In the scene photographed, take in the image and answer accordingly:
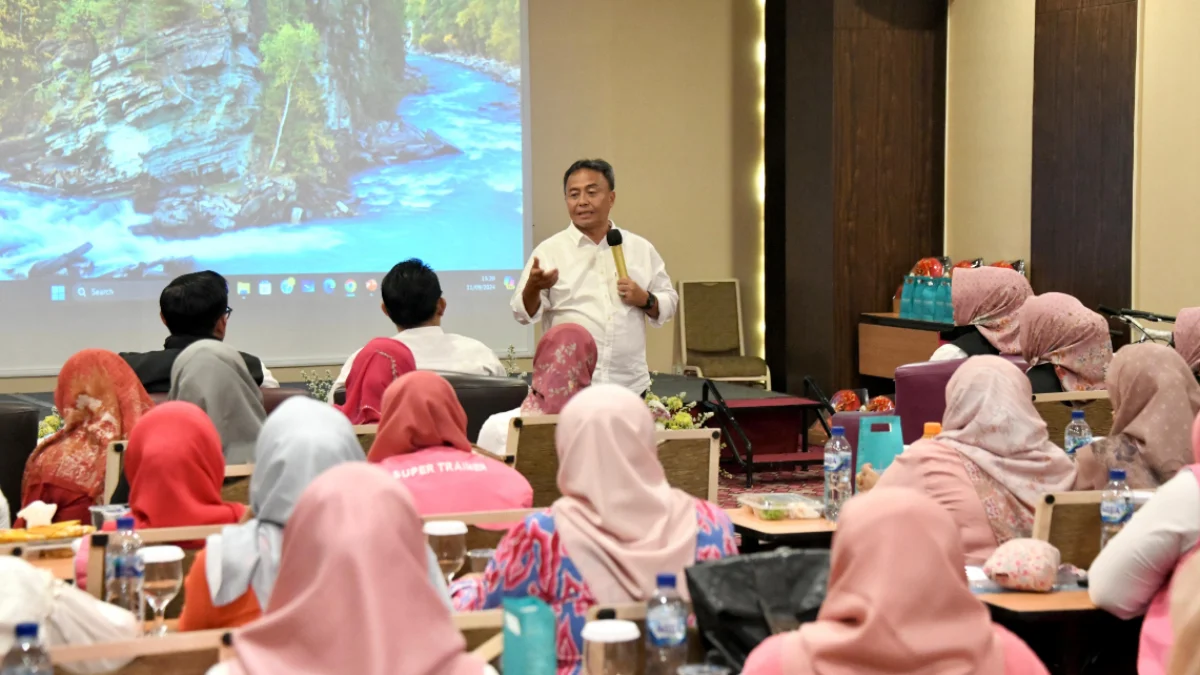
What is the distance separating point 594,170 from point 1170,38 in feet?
11.6

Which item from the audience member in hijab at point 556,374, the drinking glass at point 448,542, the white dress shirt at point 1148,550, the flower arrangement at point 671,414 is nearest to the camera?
the white dress shirt at point 1148,550

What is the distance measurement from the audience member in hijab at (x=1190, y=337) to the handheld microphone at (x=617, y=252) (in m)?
2.06

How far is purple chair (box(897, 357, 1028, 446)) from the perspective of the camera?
5762 mm

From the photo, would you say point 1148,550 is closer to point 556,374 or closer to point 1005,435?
point 1005,435

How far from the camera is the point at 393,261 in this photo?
8.91 meters

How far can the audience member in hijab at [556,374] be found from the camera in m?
4.61

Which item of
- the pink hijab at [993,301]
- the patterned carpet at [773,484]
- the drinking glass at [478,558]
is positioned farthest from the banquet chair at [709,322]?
the drinking glass at [478,558]

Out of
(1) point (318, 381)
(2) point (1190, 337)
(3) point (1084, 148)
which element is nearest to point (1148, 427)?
(2) point (1190, 337)

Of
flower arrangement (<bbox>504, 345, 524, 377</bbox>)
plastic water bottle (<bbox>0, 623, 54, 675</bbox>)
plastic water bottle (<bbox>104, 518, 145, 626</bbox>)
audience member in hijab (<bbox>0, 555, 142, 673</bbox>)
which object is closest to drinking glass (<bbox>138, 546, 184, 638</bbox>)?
plastic water bottle (<bbox>104, 518, 145, 626</bbox>)

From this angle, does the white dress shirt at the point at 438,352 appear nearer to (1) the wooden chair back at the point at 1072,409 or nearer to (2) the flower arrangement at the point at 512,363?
(1) the wooden chair back at the point at 1072,409

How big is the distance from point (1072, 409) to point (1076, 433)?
340 millimetres

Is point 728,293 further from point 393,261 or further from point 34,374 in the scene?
point 34,374

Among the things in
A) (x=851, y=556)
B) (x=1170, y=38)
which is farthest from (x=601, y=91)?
(x=851, y=556)

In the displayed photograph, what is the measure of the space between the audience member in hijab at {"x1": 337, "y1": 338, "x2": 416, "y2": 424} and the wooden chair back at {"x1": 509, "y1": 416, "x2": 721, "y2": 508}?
29.0 inches
